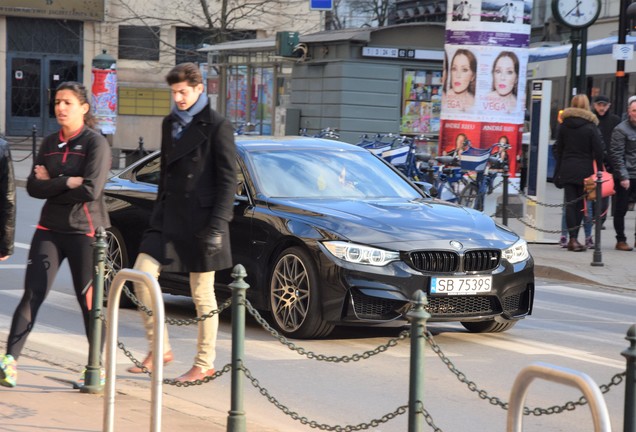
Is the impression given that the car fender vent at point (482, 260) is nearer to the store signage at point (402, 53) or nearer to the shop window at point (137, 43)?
the store signage at point (402, 53)

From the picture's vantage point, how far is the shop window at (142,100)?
53.1 metres

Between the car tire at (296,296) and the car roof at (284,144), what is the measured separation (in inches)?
53.8

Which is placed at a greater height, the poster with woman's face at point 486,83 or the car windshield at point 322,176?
the poster with woman's face at point 486,83

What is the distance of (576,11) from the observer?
747 inches

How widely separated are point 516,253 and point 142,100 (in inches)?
1748

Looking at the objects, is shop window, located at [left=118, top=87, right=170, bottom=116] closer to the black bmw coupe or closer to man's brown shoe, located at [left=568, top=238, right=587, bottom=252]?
man's brown shoe, located at [left=568, top=238, right=587, bottom=252]

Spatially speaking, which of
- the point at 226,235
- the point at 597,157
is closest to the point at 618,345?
the point at 226,235

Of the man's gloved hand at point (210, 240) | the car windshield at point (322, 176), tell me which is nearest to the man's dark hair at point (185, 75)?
the man's gloved hand at point (210, 240)

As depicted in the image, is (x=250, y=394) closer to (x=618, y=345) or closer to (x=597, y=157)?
(x=618, y=345)

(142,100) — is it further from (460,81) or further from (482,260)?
(482,260)

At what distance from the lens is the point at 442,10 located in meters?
63.9

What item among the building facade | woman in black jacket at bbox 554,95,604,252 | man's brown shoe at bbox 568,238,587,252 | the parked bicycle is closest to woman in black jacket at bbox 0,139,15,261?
woman in black jacket at bbox 554,95,604,252

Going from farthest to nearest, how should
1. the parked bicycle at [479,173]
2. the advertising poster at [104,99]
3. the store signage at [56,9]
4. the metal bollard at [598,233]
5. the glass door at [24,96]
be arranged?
1. the glass door at [24,96]
2. the store signage at [56,9]
3. the advertising poster at [104,99]
4. the parked bicycle at [479,173]
5. the metal bollard at [598,233]

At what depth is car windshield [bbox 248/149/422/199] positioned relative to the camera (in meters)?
10.5
